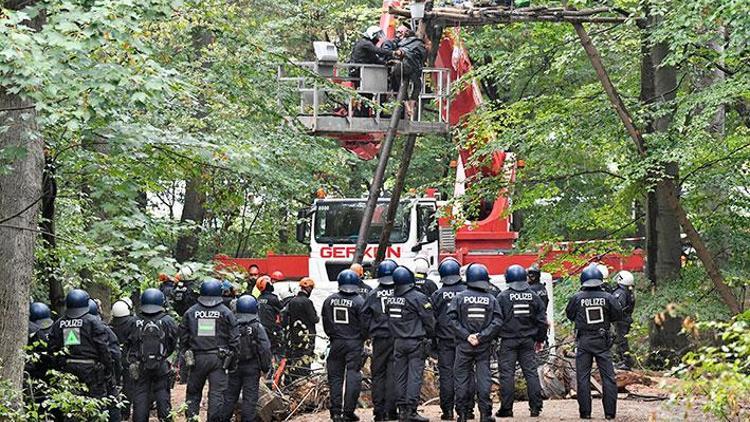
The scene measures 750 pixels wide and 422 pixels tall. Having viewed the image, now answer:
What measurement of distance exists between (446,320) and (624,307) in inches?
182

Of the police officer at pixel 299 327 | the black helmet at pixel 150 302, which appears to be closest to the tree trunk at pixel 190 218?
the police officer at pixel 299 327

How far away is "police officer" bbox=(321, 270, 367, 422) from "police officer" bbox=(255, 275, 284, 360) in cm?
341

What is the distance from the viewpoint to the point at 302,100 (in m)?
21.9

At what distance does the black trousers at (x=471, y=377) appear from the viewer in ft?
52.3

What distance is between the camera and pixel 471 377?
53.0 feet

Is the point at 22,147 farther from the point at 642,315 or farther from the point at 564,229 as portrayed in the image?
the point at 564,229

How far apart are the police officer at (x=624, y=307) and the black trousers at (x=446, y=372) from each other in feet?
12.7

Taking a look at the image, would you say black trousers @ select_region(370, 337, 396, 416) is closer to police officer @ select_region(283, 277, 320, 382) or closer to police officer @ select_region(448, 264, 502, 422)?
police officer @ select_region(448, 264, 502, 422)

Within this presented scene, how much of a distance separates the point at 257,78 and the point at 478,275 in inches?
206

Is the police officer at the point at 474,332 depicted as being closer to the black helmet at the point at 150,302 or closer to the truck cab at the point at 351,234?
the black helmet at the point at 150,302

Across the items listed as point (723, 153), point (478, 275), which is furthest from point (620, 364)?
point (478, 275)

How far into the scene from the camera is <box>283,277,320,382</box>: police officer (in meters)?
19.7

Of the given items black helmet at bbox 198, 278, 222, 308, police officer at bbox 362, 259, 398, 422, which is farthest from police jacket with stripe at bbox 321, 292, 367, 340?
black helmet at bbox 198, 278, 222, 308

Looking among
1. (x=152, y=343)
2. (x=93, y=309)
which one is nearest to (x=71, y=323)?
(x=93, y=309)
